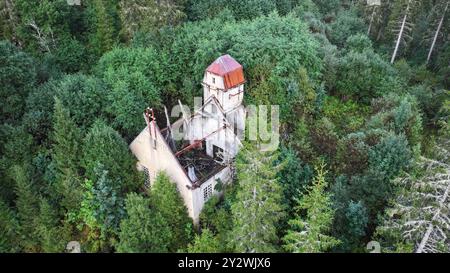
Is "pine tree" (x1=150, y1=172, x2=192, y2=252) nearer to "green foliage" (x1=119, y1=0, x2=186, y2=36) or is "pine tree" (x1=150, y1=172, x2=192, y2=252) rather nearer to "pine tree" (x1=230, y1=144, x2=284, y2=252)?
"pine tree" (x1=230, y1=144, x2=284, y2=252)

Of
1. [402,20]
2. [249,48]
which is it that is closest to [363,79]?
[249,48]

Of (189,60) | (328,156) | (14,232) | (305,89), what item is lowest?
(14,232)

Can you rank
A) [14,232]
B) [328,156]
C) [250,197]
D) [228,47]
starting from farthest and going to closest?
[228,47] → [328,156] → [14,232] → [250,197]

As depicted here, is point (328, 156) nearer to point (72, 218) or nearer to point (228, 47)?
point (228, 47)

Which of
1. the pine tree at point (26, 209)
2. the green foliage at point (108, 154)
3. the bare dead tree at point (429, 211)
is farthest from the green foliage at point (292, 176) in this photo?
the pine tree at point (26, 209)

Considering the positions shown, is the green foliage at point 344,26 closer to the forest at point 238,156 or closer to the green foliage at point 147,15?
the forest at point 238,156
